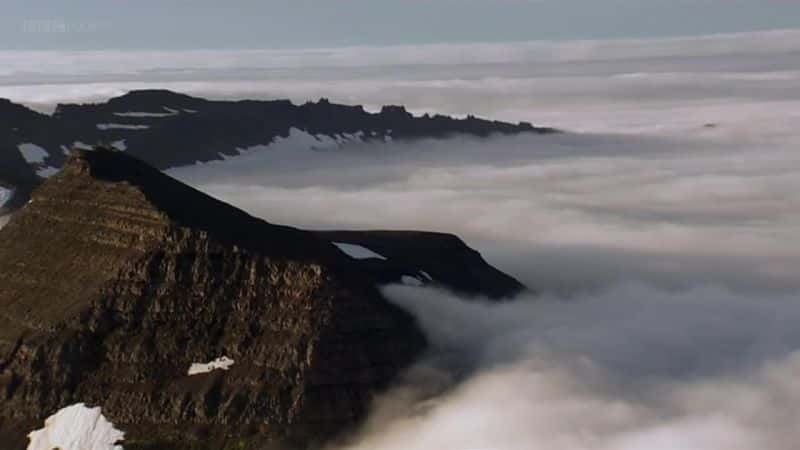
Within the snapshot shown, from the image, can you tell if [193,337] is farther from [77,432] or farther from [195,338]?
[77,432]

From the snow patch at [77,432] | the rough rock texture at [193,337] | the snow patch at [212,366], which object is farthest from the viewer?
the snow patch at [212,366]

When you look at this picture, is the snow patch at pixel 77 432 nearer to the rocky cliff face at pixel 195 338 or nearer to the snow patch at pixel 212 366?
the rocky cliff face at pixel 195 338

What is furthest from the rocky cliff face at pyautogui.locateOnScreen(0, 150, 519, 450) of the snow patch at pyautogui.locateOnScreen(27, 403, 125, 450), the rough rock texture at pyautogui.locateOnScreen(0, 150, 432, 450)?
the snow patch at pyautogui.locateOnScreen(27, 403, 125, 450)

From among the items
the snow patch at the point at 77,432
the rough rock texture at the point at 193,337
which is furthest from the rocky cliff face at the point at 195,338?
the snow patch at the point at 77,432

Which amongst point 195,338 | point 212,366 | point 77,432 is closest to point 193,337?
point 195,338

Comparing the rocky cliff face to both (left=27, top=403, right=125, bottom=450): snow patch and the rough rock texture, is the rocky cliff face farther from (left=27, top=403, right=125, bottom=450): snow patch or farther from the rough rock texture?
(left=27, top=403, right=125, bottom=450): snow patch

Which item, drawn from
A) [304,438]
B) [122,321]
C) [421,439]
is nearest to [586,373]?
[421,439]
